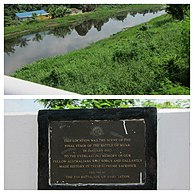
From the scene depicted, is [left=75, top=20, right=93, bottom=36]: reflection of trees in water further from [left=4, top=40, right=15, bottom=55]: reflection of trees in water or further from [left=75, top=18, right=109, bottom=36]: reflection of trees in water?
[left=4, top=40, right=15, bottom=55]: reflection of trees in water

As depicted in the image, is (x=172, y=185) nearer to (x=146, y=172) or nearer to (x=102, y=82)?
(x=146, y=172)

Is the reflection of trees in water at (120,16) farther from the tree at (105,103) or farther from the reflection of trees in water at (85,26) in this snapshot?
the tree at (105,103)

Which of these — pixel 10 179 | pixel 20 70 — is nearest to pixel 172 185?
pixel 10 179

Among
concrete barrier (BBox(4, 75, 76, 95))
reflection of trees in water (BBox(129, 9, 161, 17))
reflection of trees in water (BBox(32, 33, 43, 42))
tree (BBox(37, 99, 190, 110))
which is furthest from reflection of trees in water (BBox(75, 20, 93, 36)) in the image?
tree (BBox(37, 99, 190, 110))

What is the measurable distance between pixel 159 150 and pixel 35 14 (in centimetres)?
301

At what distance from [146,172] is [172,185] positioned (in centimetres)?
20

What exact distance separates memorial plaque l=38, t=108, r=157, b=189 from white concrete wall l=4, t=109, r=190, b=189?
0.08 metres

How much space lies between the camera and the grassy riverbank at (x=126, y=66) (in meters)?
5.03

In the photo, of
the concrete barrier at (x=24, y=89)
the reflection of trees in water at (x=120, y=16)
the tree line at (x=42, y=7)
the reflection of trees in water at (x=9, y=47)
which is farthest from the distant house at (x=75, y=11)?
the concrete barrier at (x=24, y=89)

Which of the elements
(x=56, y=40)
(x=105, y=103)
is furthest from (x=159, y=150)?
A: (x=56, y=40)

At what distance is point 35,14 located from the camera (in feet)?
17.8

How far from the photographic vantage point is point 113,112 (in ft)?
9.46

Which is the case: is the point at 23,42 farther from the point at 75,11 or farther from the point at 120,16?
the point at 120,16

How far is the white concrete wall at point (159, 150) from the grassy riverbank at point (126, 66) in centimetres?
200
